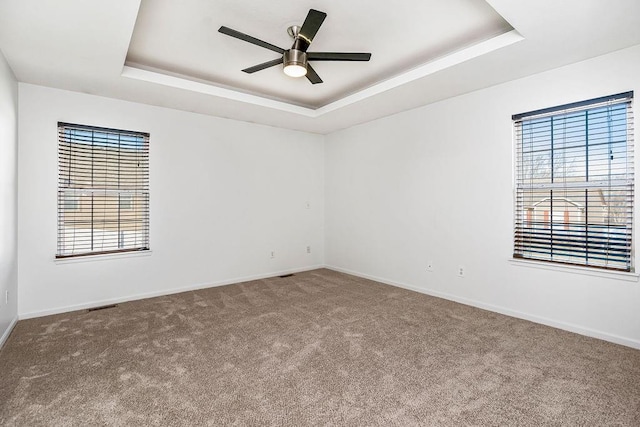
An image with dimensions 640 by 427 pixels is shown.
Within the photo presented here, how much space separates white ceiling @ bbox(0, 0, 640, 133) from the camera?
2.25 meters

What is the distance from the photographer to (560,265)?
3.09 metres

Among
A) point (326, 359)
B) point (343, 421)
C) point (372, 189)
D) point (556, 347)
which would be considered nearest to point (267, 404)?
point (343, 421)

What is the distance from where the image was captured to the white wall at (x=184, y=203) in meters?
3.46

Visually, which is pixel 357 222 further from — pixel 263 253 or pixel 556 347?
pixel 556 347

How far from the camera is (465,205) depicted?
12.6ft

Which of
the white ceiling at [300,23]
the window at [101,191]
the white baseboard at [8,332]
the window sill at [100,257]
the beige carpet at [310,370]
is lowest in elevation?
the beige carpet at [310,370]

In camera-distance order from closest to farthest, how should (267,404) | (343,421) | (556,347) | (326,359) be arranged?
(343,421)
(267,404)
(326,359)
(556,347)

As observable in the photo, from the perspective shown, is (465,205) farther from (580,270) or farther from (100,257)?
(100,257)

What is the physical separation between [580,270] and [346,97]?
122 inches

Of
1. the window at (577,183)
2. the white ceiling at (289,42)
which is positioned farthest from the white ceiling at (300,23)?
the window at (577,183)

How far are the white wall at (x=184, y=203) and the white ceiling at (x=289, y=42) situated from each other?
38cm

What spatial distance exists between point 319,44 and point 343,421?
2.96m

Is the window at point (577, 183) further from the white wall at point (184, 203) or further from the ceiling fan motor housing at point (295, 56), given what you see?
the white wall at point (184, 203)

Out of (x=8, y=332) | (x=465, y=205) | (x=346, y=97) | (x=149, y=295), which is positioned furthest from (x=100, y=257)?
(x=465, y=205)
